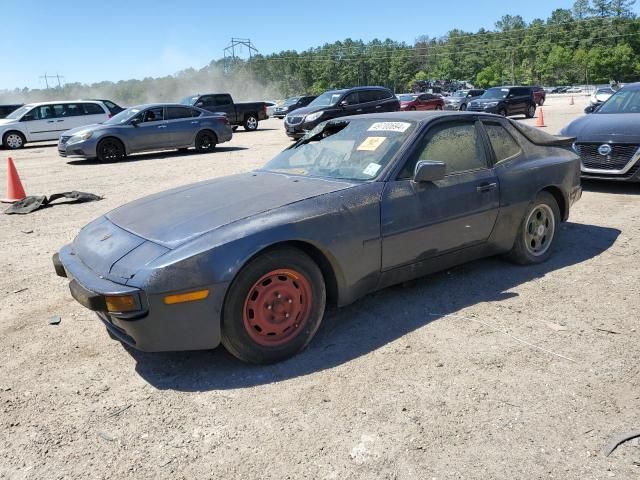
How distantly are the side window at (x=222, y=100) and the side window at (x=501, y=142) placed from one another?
19.9 meters

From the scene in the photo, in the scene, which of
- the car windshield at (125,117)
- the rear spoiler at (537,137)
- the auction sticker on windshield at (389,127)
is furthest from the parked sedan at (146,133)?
the rear spoiler at (537,137)

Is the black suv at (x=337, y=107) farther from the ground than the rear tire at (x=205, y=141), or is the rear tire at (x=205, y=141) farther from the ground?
the black suv at (x=337, y=107)

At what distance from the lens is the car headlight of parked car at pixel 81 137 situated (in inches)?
537

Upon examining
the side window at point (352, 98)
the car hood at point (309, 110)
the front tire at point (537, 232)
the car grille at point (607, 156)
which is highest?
the side window at point (352, 98)

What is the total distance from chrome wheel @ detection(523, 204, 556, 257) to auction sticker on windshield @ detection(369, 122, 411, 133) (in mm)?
1464


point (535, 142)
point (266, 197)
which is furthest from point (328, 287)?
point (535, 142)

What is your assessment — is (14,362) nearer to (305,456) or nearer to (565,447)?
(305,456)

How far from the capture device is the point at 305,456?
2.43 meters

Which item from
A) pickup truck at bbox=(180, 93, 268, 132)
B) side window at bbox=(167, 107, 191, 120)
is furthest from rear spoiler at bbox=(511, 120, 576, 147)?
pickup truck at bbox=(180, 93, 268, 132)

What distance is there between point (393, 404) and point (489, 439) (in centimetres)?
51

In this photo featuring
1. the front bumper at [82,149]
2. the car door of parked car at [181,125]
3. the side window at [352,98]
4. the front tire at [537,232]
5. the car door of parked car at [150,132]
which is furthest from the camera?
the side window at [352,98]

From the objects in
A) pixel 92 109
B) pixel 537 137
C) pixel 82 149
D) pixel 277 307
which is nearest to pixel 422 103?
pixel 92 109

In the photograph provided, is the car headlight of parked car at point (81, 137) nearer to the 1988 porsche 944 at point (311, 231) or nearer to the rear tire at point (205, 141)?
the rear tire at point (205, 141)

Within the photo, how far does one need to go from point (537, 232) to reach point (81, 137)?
12171mm
